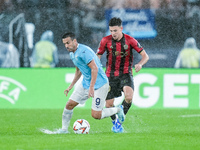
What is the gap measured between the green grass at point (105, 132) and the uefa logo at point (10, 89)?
1.62 feet

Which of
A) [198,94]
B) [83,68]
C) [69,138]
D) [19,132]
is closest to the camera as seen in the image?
[69,138]

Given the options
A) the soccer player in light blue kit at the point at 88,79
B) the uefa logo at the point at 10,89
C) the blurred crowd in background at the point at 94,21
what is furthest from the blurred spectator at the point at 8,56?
the soccer player in light blue kit at the point at 88,79

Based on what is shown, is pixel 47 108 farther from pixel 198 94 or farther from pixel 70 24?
pixel 198 94

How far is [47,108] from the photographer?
47.9 ft

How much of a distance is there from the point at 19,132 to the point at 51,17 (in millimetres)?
6673

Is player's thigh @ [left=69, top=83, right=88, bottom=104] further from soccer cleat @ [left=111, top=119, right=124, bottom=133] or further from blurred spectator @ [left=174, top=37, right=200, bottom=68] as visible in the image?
blurred spectator @ [left=174, top=37, right=200, bottom=68]

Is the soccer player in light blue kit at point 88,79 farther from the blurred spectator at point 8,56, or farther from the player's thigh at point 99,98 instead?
the blurred spectator at point 8,56

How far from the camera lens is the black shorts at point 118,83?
9727 millimetres

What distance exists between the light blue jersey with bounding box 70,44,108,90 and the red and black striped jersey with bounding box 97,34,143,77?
2.94ft

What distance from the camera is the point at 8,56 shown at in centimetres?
1516

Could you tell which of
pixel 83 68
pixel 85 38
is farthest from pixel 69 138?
pixel 85 38

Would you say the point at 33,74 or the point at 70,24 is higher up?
the point at 70,24

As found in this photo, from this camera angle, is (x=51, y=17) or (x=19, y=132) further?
(x=51, y=17)

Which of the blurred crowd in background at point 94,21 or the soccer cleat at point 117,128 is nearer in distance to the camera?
the soccer cleat at point 117,128
